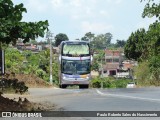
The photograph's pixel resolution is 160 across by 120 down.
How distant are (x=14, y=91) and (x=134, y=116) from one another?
10569 mm

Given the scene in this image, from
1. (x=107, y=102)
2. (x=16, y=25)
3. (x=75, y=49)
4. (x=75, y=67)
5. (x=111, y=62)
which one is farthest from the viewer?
(x=111, y=62)

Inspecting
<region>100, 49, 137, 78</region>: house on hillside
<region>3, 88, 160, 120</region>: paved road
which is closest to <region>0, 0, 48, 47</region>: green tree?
<region>3, 88, 160, 120</region>: paved road

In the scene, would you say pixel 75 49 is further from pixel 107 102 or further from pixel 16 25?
pixel 16 25

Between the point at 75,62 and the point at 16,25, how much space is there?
2597 cm

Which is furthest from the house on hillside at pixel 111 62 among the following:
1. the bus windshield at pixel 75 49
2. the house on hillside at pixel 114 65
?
the bus windshield at pixel 75 49

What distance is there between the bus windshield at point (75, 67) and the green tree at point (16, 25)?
2547cm

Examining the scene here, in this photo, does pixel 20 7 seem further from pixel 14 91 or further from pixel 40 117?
pixel 14 91

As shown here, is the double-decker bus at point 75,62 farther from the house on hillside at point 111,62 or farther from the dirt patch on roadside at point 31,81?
the house on hillside at point 111,62

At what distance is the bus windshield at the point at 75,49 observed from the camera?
39.2 metres

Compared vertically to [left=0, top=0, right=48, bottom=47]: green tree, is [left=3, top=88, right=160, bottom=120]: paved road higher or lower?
lower

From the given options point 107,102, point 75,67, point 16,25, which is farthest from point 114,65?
point 16,25

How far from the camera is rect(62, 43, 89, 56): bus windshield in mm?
39188

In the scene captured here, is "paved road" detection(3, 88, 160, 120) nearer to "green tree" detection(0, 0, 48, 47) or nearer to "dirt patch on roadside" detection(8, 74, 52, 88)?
"green tree" detection(0, 0, 48, 47)

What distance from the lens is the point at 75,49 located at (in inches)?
1543
